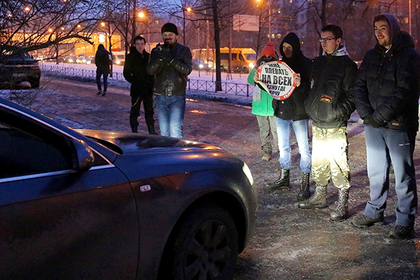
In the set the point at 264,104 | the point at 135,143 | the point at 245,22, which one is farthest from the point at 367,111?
the point at 245,22

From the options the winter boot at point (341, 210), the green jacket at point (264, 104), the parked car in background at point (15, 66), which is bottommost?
the winter boot at point (341, 210)

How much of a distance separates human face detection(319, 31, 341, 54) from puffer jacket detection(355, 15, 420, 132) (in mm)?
425

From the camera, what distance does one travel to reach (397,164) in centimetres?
460

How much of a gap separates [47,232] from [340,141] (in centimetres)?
353

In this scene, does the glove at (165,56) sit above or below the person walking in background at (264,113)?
above

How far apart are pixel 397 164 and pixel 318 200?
3.81 ft

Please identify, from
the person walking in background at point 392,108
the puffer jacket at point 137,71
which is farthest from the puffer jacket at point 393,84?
the puffer jacket at point 137,71

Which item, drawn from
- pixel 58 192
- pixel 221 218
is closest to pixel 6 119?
pixel 58 192

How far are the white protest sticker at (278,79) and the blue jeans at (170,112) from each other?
127cm

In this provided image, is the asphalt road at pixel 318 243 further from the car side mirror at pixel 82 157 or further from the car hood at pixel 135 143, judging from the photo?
the car side mirror at pixel 82 157

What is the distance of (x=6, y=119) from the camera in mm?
2561

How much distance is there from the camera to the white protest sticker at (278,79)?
5855 mm

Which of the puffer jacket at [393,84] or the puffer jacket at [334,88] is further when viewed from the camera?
the puffer jacket at [334,88]

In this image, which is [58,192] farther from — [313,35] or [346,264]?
[313,35]
